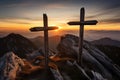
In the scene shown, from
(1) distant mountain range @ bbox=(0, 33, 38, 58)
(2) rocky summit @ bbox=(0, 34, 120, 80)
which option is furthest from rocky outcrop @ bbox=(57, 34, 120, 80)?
(1) distant mountain range @ bbox=(0, 33, 38, 58)

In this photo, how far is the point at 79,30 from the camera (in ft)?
81.9

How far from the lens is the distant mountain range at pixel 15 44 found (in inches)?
6496

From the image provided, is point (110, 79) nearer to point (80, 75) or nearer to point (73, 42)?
point (80, 75)

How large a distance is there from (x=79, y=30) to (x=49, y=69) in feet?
25.5

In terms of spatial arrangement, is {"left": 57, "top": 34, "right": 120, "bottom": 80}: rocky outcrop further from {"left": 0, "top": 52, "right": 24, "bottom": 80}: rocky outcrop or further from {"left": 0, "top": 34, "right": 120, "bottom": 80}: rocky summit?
{"left": 0, "top": 52, "right": 24, "bottom": 80}: rocky outcrop

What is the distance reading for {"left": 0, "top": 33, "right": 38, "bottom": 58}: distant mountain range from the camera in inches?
6496

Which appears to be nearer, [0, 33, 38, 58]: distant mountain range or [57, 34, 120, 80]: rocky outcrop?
[57, 34, 120, 80]: rocky outcrop

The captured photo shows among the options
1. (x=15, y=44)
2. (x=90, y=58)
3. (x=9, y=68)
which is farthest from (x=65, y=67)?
(x=15, y=44)

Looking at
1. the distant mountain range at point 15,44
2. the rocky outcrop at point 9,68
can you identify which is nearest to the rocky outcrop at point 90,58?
the rocky outcrop at point 9,68

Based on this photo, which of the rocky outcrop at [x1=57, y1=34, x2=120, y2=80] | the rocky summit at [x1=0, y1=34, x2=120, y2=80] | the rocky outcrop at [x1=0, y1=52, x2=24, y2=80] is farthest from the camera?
the rocky outcrop at [x1=57, y1=34, x2=120, y2=80]

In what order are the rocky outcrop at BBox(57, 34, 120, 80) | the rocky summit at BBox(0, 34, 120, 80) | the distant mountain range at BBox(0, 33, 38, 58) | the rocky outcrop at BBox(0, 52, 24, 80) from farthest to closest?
the distant mountain range at BBox(0, 33, 38, 58), the rocky outcrop at BBox(57, 34, 120, 80), the rocky summit at BBox(0, 34, 120, 80), the rocky outcrop at BBox(0, 52, 24, 80)

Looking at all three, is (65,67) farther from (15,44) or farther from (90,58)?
(15,44)

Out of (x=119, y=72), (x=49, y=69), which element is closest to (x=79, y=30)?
(x=49, y=69)

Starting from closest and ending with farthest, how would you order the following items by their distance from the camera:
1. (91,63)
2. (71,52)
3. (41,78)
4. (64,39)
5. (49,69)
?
(41,78)
(49,69)
(91,63)
(71,52)
(64,39)
